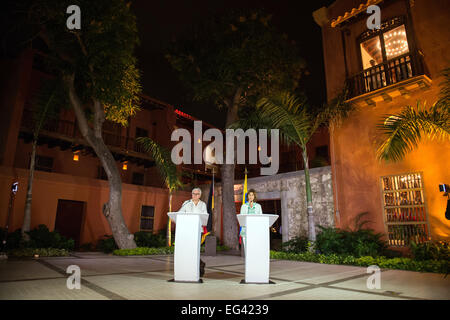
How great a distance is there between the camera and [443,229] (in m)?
7.45

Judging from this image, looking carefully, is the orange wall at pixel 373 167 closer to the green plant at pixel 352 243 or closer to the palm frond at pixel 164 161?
the green plant at pixel 352 243

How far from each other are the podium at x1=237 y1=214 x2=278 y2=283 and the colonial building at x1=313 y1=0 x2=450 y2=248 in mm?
5955

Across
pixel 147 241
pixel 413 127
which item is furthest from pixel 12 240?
pixel 413 127

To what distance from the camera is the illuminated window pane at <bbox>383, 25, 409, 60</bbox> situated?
9.18 metres

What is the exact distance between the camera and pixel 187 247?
4434 mm

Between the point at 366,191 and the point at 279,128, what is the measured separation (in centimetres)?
358

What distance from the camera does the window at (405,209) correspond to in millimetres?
8016

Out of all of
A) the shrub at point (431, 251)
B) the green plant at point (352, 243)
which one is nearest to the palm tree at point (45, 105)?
the green plant at point (352, 243)

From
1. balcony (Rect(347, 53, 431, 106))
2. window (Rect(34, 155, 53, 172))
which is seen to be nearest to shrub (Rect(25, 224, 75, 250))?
window (Rect(34, 155, 53, 172))

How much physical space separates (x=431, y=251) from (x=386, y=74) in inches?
216

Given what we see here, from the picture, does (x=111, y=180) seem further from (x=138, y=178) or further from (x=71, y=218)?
(x=138, y=178)

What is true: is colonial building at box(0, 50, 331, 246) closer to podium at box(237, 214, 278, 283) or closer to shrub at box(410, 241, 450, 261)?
shrub at box(410, 241, 450, 261)

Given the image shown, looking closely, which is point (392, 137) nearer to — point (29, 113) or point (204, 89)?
point (204, 89)
